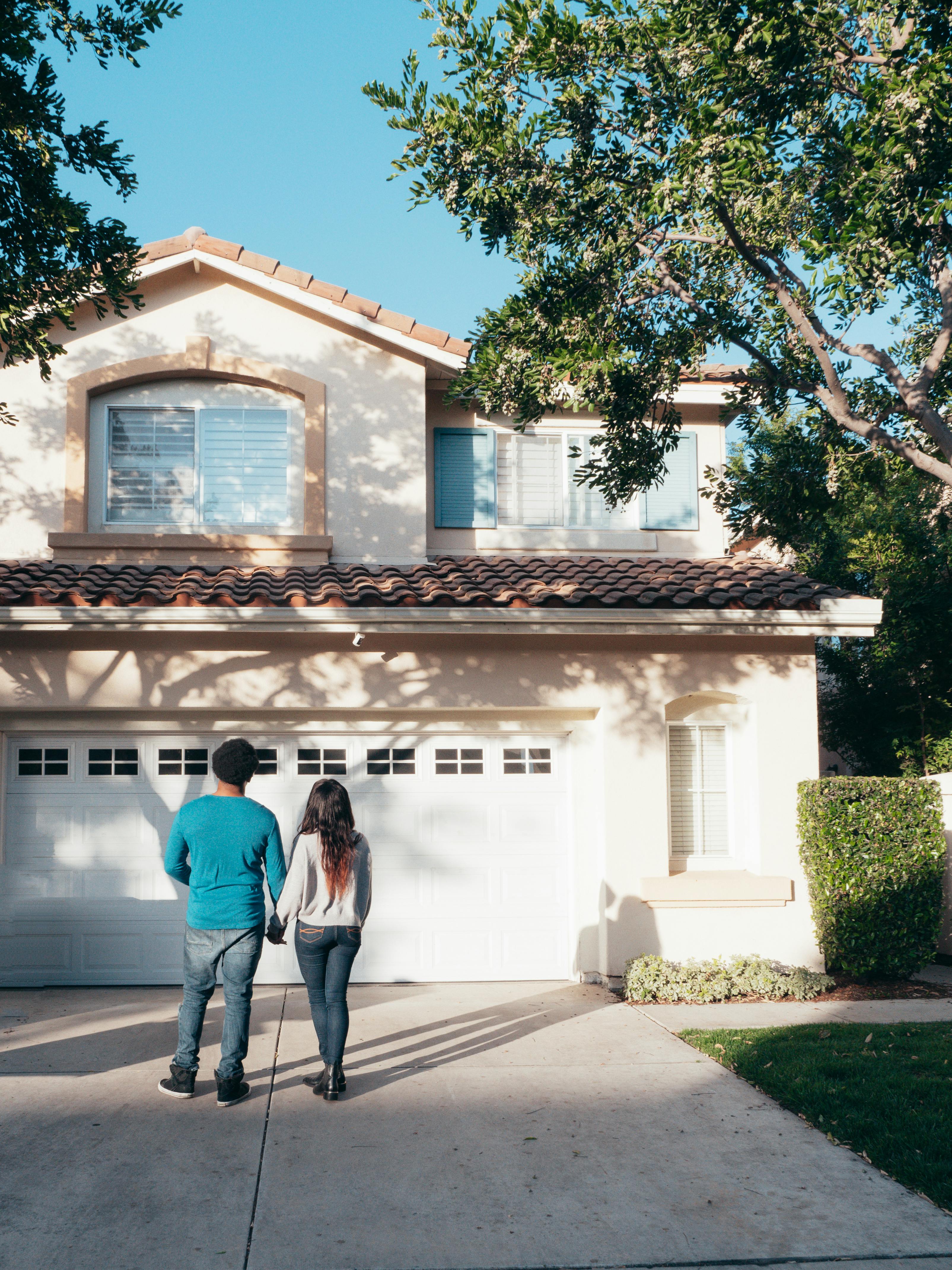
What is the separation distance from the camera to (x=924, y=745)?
13.0 meters

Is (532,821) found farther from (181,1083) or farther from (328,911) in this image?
(181,1083)

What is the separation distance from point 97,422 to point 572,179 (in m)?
5.77

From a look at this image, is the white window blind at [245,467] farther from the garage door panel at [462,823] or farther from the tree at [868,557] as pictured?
the tree at [868,557]

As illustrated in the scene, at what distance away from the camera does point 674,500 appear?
40.1 feet

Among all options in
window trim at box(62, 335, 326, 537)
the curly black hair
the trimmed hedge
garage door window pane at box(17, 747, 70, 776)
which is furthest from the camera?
window trim at box(62, 335, 326, 537)

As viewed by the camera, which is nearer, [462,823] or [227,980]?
[227,980]

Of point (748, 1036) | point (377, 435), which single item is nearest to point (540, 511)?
point (377, 435)

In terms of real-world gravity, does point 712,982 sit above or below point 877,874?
below

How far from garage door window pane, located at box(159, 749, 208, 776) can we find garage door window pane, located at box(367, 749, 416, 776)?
4.77 ft

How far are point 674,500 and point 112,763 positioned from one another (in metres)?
6.93

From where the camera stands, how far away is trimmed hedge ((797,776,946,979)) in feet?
28.6

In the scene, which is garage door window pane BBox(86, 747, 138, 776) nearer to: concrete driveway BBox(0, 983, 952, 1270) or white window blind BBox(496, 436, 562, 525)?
concrete driveway BBox(0, 983, 952, 1270)

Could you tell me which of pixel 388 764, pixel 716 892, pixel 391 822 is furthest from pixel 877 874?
pixel 388 764

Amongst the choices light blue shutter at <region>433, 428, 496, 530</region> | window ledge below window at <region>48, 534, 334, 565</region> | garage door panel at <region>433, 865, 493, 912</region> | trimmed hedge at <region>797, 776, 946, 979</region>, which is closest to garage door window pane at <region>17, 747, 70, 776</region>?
window ledge below window at <region>48, 534, 334, 565</region>
